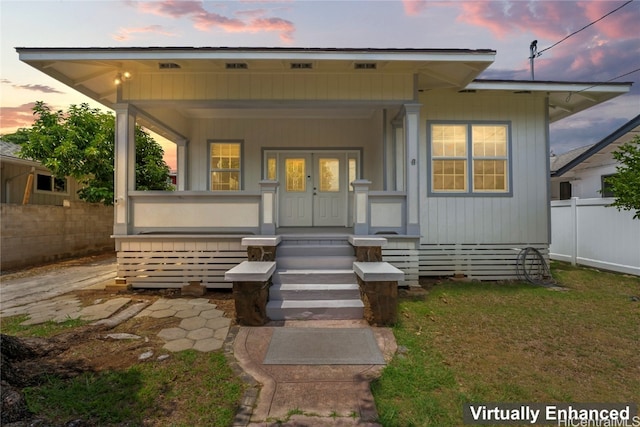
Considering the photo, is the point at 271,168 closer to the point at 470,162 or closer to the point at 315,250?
the point at 315,250

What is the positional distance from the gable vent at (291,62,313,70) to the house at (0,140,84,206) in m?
9.31

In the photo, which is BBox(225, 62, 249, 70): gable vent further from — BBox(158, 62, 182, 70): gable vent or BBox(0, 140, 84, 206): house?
BBox(0, 140, 84, 206): house

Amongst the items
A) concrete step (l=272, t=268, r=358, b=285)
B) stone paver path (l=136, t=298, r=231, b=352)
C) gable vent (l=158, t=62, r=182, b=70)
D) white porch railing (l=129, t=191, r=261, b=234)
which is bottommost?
stone paver path (l=136, t=298, r=231, b=352)

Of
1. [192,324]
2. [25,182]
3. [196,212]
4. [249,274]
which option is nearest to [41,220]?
[25,182]

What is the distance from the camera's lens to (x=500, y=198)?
6.00 m

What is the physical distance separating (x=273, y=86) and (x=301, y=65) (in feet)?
2.01

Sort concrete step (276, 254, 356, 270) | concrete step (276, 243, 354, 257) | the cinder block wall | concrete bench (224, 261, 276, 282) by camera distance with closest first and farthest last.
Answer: concrete bench (224, 261, 276, 282), concrete step (276, 254, 356, 270), concrete step (276, 243, 354, 257), the cinder block wall

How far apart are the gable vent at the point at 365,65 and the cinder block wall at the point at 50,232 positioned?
29.2 ft

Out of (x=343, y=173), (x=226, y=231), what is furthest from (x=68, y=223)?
(x=343, y=173)

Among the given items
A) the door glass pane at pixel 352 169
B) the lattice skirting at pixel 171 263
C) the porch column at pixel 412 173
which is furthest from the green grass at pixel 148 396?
the door glass pane at pixel 352 169

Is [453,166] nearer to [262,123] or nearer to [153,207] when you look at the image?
[262,123]

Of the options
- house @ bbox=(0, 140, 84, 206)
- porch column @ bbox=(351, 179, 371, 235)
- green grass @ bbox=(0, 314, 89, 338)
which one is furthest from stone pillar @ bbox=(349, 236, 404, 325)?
house @ bbox=(0, 140, 84, 206)

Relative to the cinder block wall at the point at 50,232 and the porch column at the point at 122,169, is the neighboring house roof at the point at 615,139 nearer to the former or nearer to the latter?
the porch column at the point at 122,169

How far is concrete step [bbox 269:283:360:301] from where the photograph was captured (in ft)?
13.0
